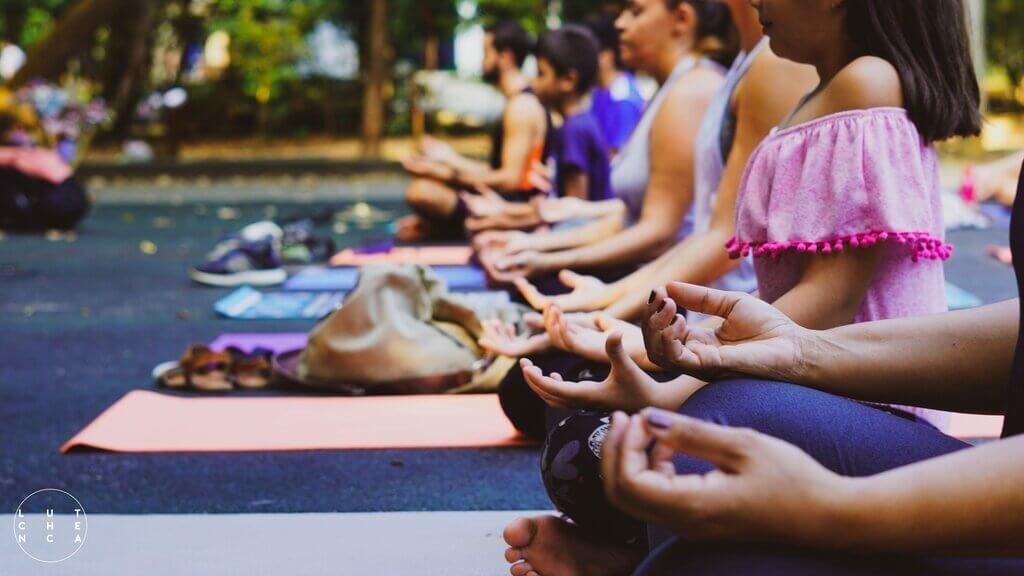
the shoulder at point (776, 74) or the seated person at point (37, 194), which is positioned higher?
the shoulder at point (776, 74)

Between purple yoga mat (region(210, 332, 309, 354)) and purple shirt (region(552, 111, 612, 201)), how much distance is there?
139 centimetres

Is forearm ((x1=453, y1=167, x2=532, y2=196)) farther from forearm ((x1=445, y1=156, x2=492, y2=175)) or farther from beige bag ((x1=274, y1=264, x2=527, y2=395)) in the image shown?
beige bag ((x1=274, y1=264, x2=527, y2=395))

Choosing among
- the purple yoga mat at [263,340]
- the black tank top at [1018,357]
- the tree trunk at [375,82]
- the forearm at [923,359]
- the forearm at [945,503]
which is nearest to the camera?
the forearm at [945,503]

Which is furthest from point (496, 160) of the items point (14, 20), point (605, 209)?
point (14, 20)

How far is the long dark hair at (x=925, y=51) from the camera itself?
2139 millimetres

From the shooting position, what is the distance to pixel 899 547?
4.47 feet

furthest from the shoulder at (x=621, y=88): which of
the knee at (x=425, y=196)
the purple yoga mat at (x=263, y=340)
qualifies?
the purple yoga mat at (x=263, y=340)

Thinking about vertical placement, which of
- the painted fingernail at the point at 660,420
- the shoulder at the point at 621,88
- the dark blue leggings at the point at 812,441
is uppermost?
the painted fingernail at the point at 660,420

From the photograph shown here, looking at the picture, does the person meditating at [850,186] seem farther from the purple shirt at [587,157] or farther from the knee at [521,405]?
the purple shirt at [587,157]

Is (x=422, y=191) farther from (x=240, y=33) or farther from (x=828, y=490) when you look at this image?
(x=240, y=33)

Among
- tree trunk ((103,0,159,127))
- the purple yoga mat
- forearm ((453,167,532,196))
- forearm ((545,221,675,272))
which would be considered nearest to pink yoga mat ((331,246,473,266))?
forearm ((453,167,532,196))

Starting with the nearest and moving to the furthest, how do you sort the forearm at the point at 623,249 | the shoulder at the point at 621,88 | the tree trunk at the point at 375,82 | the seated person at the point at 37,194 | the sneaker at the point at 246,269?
the forearm at the point at 623,249
the sneaker at the point at 246,269
the shoulder at the point at 621,88
the seated person at the point at 37,194
the tree trunk at the point at 375,82

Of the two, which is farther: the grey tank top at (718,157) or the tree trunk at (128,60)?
the tree trunk at (128,60)

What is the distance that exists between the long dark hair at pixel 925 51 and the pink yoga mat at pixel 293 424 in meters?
1.74
